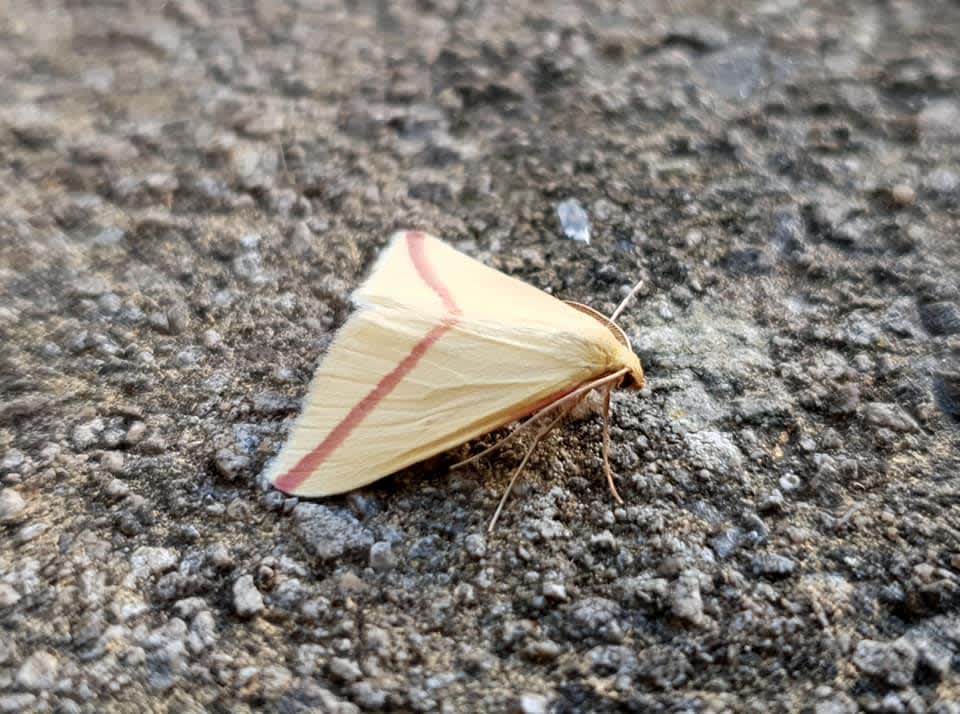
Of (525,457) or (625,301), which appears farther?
(625,301)

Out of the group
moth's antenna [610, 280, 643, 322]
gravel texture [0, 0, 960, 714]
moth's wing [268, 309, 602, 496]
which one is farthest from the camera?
moth's antenna [610, 280, 643, 322]

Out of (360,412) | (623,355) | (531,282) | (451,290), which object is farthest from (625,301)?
(360,412)

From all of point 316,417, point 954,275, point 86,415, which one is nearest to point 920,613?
point 954,275

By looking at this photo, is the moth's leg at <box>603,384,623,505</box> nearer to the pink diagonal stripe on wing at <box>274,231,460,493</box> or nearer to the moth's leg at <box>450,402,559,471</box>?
the moth's leg at <box>450,402,559,471</box>

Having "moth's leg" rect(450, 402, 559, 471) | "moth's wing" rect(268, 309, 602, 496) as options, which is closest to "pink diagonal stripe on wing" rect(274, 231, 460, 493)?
→ "moth's wing" rect(268, 309, 602, 496)

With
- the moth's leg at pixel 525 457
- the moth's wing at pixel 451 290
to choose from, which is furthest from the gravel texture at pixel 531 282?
the moth's wing at pixel 451 290

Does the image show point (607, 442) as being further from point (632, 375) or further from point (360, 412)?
point (360, 412)

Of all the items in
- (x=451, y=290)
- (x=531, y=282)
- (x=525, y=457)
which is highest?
(x=451, y=290)

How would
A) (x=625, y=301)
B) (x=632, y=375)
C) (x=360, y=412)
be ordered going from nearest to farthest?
(x=360, y=412) → (x=632, y=375) → (x=625, y=301)
